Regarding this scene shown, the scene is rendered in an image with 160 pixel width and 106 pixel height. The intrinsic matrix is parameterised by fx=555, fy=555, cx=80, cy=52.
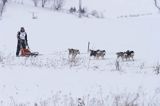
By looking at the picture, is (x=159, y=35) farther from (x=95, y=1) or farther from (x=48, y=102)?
(x=95, y=1)

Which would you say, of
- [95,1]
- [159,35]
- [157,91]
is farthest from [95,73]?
[95,1]

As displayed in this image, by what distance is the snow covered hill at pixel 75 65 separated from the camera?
11.4 m

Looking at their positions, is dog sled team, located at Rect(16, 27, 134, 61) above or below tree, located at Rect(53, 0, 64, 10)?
below

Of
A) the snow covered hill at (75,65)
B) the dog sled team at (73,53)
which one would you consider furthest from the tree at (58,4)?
the dog sled team at (73,53)

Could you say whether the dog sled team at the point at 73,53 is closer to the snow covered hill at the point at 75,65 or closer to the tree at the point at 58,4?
the snow covered hill at the point at 75,65

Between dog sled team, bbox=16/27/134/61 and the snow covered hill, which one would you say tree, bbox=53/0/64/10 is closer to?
the snow covered hill

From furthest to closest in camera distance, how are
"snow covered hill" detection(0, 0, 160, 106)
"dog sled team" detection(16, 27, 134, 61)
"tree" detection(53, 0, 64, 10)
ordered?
"tree" detection(53, 0, 64, 10) → "dog sled team" detection(16, 27, 134, 61) → "snow covered hill" detection(0, 0, 160, 106)

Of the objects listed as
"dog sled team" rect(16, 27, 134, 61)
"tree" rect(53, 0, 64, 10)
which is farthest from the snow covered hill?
"tree" rect(53, 0, 64, 10)

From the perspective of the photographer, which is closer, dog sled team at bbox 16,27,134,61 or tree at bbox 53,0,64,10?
dog sled team at bbox 16,27,134,61

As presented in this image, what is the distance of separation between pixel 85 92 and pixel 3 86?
2025mm

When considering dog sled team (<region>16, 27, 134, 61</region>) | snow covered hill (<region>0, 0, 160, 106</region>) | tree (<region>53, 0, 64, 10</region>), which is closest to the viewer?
snow covered hill (<region>0, 0, 160, 106</region>)

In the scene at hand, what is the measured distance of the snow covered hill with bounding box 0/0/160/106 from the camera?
1137 centimetres

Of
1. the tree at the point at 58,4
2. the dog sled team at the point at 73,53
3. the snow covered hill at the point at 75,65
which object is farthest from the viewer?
the tree at the point at 58,4

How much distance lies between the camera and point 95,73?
1539cm
